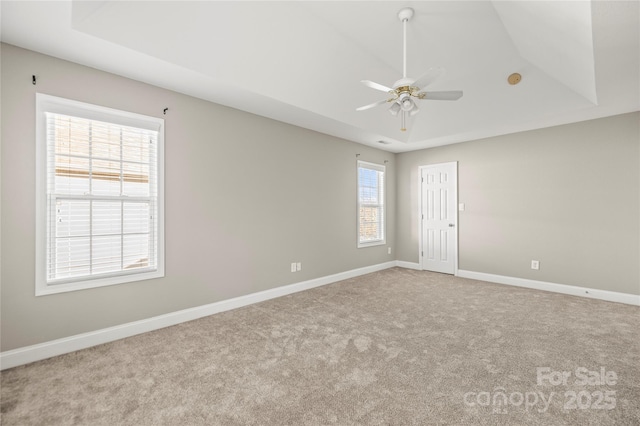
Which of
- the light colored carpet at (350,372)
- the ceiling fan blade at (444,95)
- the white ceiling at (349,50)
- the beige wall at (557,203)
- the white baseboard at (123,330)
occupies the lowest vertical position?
the light colored carpet at (350,372)

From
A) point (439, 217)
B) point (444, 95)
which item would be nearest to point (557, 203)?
point (439, 217)

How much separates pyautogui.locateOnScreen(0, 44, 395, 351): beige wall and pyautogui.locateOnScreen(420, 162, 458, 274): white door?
1521mm

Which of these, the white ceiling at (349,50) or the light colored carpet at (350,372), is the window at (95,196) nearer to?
the white ceiling at (349,50)

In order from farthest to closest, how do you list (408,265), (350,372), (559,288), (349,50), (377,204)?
(408,265)
(377,204)
(559,288)
(349,50)
(350,372)

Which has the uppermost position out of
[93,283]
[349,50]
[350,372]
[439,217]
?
[349,50]

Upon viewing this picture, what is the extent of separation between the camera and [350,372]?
226 centimetres

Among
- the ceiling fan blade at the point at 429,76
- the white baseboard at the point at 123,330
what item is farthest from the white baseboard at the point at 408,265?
the ceiling fan blade at the point at 429,76

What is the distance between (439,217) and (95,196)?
18.0 ft

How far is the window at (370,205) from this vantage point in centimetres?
577

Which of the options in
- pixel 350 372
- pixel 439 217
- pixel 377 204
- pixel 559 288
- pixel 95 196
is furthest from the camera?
pixel 377 204

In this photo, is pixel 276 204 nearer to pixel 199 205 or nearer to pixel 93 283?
pixel 199 205

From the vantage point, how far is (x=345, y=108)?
416 cm

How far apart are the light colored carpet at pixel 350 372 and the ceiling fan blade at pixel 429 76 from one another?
2351 mm

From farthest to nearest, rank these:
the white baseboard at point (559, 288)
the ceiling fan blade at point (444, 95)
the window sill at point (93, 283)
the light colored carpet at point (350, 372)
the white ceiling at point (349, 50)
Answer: the white baseboard at point (559, 288), the ceiling fan blade at point (444, 95), the window sill at point (93, 283), the white ceiling at point (349, 50), the light colored carpet at point (350, 372)
